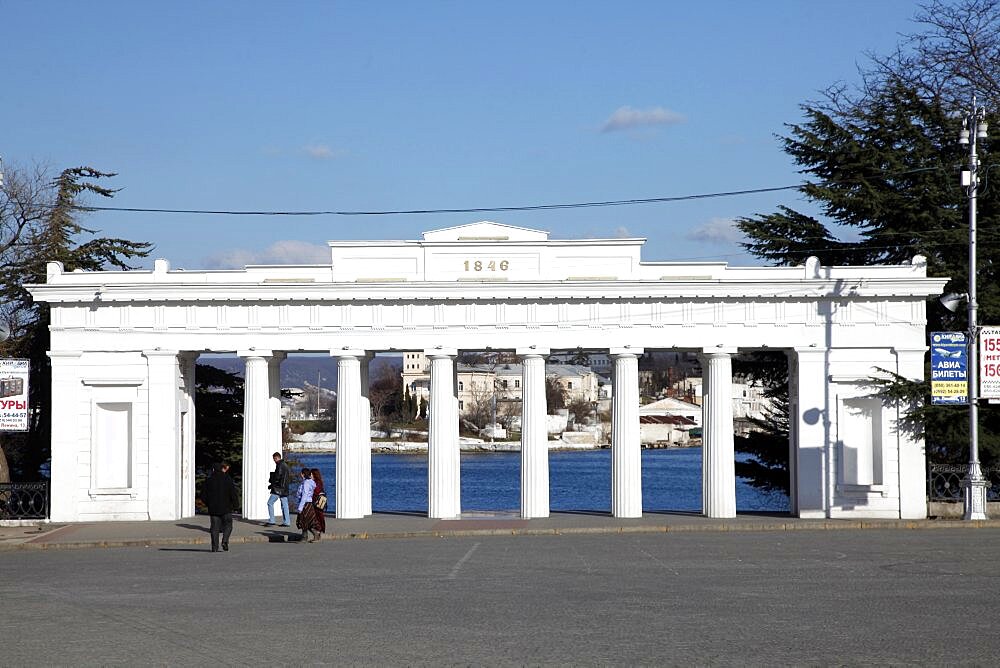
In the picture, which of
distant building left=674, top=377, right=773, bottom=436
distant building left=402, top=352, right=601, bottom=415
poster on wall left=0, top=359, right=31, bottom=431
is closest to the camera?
poster on wall left=0, top=359, right=31, bottom=431

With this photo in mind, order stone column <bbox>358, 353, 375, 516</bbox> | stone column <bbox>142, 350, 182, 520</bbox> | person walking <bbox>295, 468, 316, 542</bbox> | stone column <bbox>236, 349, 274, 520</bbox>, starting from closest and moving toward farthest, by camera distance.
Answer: person walking <bbox>295, 468, 316, 542</bbox> → stone column <bbox>142, 350, 182, 520</bbox> → stone column <bbox>236, 349, 274, 520</bbox> → stone column <bbox>358, 353, 375, 516</bbox>

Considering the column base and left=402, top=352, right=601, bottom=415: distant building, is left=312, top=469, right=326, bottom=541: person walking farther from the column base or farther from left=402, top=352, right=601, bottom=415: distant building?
left=402, top=352, right=601, bottom=415: distant building

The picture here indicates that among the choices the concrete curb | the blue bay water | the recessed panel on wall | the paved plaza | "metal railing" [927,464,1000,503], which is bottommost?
the blue bay water

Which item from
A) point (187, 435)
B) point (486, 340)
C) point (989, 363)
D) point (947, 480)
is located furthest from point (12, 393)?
point (989, 363)

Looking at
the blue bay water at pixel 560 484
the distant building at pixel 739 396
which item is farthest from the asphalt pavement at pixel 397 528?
the distant building at pixel 739 396

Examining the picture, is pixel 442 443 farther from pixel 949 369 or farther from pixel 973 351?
pixel 973 351

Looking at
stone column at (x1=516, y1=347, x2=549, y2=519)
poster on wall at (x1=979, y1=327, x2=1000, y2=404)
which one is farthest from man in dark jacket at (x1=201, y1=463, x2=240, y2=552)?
poster on wall at (x1=979, y1=327, x2=1000, y2=404)

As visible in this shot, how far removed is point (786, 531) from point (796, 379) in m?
5.39

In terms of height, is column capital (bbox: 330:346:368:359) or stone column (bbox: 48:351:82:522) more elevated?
column capital (bbox: 330:346:368:359)

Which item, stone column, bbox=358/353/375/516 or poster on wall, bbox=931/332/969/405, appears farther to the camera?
stone column, bbox=358/353/375/516

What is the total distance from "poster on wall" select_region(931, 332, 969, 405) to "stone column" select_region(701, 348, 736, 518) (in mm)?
5178

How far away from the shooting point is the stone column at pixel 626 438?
35969 millimetres

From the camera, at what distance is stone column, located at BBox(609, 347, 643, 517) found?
118 feet

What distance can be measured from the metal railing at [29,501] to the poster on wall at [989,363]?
80.5 feet
